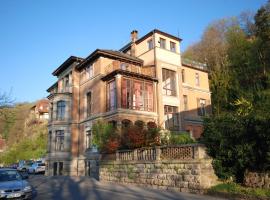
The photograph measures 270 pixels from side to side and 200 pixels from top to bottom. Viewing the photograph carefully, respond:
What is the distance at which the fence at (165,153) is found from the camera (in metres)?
13.9

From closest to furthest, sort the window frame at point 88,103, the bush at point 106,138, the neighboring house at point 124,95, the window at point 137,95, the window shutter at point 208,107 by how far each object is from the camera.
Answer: the bush at point 106,138 < the window at point 137,95 < the neighboring house at point 124,95 < the window frame at point 88,103 < the window shutter at point 208,107

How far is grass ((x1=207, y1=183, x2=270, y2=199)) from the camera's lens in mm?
11242

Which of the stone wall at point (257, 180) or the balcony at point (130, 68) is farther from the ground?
the balcony at point (130, 68)

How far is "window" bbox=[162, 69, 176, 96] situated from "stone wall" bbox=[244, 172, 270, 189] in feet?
56.7

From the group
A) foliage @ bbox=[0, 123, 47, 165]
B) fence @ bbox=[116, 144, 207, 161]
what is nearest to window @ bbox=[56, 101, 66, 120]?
fence @ bbox=[116, 144, 207, 161]

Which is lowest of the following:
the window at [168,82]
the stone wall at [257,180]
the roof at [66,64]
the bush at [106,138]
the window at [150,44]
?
the stone wall at [257,180]

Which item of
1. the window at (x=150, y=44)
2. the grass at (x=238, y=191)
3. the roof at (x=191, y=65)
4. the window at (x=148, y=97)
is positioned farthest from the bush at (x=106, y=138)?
the roof at (x=191, y=65)

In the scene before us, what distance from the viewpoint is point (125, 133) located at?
19.3 m

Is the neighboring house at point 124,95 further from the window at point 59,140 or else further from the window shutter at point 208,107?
the window shutter at point 208,107

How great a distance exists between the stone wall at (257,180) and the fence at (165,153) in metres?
2.26

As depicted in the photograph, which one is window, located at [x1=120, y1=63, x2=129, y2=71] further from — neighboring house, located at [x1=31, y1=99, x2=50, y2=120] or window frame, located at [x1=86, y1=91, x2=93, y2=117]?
neighboring house, located at [x1=31, y1=99, x2=50, y2=120]

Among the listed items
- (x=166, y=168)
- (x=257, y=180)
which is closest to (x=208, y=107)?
(x=166, y=168)

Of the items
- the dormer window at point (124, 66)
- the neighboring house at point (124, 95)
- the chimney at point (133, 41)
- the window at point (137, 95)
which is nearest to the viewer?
the window at point (137, 95)

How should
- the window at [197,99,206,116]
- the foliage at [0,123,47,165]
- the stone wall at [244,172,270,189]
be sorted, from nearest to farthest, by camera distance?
the stone wall at [244,172,270,189]
the window at [197,99,206,116]
the foliage at [0,123,47,165]
